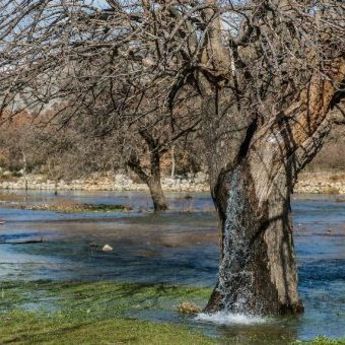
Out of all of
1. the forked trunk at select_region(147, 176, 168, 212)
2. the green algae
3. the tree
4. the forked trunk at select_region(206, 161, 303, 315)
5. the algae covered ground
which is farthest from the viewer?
the forked trunk at select_region(147, 176, 168, 212)

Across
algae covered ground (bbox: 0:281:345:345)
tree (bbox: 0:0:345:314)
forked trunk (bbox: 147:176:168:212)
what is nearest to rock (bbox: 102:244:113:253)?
algae covered ground (bbox: 0:281:345:345)

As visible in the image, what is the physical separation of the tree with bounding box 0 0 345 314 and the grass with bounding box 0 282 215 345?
1384 mm

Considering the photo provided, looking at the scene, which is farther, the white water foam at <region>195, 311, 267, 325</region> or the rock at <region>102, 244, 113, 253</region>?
the rock at <region>102, 244, 113, 253</region>

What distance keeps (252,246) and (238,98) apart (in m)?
2.04

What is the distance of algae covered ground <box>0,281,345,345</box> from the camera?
9102mm

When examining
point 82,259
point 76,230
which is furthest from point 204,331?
point 76,230

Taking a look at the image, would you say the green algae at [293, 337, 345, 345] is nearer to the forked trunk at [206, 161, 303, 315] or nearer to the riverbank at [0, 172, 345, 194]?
the forked trunk at [206, 161, 303, 315]

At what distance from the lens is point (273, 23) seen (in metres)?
9.63

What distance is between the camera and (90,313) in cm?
1098

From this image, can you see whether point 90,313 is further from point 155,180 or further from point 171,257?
point 155,180

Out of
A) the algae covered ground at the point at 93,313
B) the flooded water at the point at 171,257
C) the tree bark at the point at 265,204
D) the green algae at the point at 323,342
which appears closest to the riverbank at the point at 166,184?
the flooded water at the point at 171,257

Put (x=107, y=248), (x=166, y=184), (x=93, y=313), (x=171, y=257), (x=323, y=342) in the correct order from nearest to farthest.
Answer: (x=323, y=342), (x=93, y=313), (x=171, y=257), (x=107, y=248), (x=166, y=184)

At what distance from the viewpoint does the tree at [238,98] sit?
9688mm

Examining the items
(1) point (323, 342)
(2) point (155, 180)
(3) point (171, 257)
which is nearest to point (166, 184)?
(2) point (155, 180)
